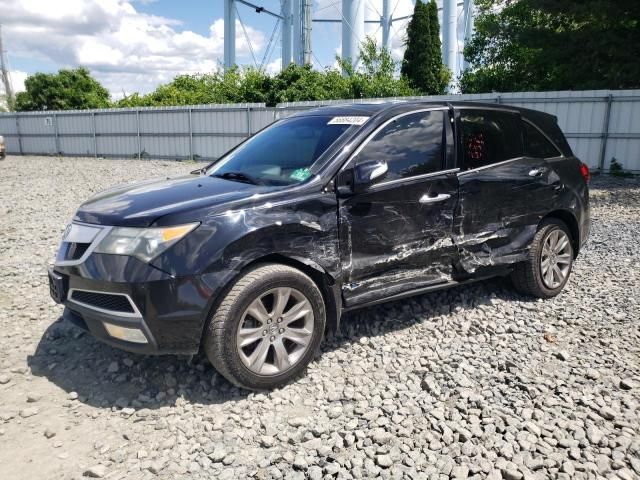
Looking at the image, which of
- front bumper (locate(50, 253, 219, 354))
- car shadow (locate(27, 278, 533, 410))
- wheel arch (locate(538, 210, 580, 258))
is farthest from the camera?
wheel arch (locate(538, 210, 580, 258))

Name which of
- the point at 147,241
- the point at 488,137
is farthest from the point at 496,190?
the point at 147,241

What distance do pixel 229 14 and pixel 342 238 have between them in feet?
141

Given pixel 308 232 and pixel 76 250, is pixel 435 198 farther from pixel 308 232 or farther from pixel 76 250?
pixel 76 250

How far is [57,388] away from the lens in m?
3.53

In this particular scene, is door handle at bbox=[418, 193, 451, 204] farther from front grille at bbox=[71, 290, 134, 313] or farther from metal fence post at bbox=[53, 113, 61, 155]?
metal fence post at bbox=[53, 113, 61, 155]

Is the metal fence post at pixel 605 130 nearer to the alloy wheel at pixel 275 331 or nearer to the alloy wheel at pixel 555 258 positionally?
the alloy wheel at pixel 555 258

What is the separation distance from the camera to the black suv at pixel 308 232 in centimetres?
308

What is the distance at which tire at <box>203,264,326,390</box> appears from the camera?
10.3 ft

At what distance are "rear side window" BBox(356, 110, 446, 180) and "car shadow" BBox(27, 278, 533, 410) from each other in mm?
1279

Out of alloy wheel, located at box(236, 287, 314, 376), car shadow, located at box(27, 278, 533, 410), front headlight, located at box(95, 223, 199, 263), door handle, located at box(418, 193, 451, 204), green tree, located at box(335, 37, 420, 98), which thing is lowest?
car shadow, located at box(27, 278, 533, 410)

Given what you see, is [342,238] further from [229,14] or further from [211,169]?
[229,14]

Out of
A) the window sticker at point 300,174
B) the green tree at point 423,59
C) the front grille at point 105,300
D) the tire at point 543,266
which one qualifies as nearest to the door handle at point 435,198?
the window sticker at point 300,174

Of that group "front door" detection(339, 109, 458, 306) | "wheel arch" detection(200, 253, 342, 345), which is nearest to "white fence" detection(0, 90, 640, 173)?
"front door" detection(339, 109, 458, 306)

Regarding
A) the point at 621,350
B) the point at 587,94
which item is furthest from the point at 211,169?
the point at 587,94
